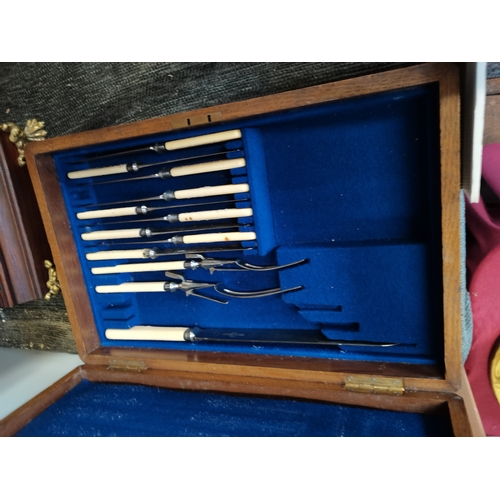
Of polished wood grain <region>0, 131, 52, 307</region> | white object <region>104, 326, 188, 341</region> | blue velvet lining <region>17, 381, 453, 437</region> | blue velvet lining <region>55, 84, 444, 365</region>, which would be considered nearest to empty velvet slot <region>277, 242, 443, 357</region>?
blue velvet lining <region>55, 84, 444, 365</region>

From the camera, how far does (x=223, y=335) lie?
69cm

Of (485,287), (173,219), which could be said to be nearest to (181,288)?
(173,219)

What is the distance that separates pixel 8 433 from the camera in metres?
0.60

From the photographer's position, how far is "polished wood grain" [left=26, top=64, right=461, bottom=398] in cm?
45

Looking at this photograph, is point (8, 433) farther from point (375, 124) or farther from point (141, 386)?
point (375, 124)

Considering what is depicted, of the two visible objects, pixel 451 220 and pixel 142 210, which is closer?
pixel 451 220

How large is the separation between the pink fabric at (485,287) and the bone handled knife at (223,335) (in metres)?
0.19

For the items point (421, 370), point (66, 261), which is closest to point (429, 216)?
point (421, 370)

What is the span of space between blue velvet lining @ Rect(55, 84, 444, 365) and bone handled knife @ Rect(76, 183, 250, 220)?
0.02 m

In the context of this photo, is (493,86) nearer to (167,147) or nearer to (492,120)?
(492,120)

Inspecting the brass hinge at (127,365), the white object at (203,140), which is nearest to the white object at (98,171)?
the white object at (203,140)

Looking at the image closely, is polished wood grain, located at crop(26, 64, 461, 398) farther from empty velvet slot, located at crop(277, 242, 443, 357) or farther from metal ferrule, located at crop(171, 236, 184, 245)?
metal ferrule, located at crop(171, 236, 184, 245)

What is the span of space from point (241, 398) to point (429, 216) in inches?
15.5

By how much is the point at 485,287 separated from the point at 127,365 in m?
0.61
